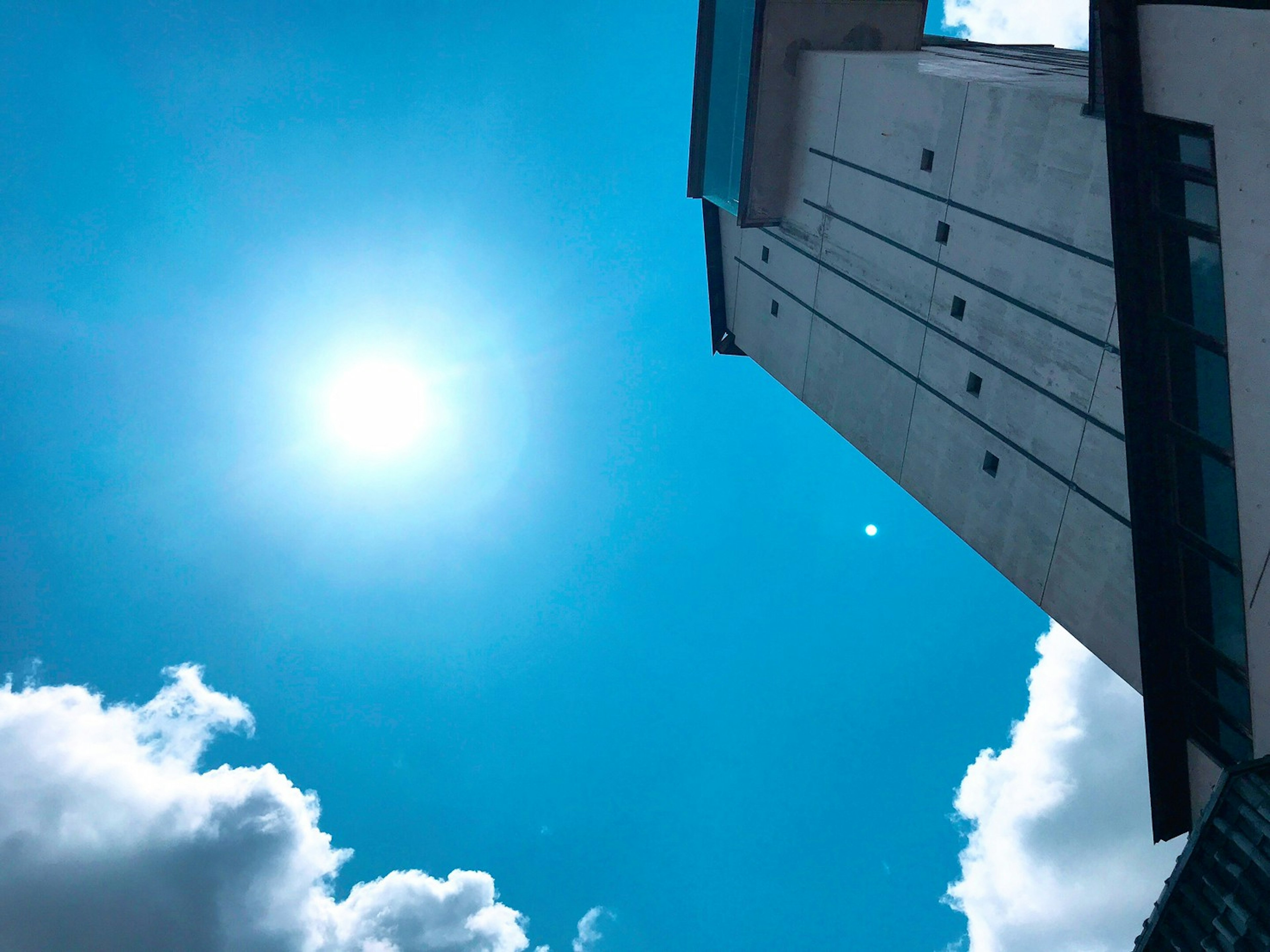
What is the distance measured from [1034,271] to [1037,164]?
212 cm

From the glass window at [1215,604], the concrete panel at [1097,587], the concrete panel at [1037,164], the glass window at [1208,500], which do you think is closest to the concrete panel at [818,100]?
the concrete panel at [1037,164]

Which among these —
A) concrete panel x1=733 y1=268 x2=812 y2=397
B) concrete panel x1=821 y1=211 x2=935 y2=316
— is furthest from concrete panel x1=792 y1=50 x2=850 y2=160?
concrete panel x1=733 y1=268 x2=812 y2=397

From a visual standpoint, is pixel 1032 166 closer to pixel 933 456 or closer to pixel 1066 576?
pixel 933 456

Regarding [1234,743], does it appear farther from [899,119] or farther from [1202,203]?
[899,119]

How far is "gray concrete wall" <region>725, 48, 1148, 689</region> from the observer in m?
14.8

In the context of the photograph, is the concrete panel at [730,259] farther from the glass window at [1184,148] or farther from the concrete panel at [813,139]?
the glass window at [1184,148]

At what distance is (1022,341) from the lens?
16.5 m

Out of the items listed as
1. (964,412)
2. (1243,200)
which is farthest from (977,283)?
(1243,200)

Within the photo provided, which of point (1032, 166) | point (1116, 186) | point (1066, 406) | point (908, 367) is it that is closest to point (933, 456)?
point (908, 367)

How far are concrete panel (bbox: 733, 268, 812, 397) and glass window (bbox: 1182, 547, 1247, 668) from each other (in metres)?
13.6

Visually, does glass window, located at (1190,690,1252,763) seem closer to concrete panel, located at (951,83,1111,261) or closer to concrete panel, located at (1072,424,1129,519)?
concrete panel, located at (1072,424,1129,519)

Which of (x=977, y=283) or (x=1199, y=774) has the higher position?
(x=977, y=283)

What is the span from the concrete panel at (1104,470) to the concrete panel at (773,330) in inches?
414

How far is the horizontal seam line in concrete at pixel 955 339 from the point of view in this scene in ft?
49.3
